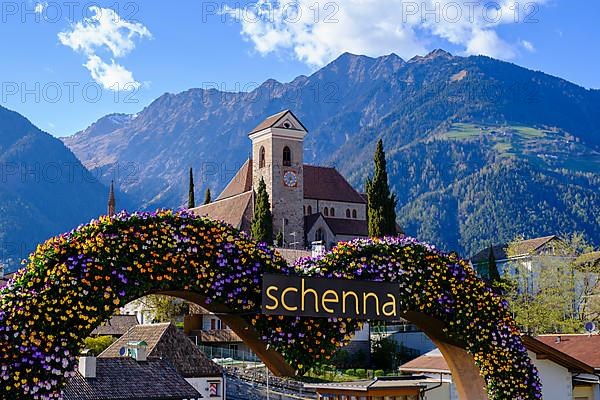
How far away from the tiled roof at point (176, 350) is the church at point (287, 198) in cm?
3602

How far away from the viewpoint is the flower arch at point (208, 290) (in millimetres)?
7508

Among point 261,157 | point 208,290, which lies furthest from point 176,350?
point 261,157

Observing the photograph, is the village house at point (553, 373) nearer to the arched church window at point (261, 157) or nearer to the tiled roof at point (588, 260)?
the tiled roof at point (588, 260)

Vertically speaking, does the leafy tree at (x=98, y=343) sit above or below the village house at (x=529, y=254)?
below

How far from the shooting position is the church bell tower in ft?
233

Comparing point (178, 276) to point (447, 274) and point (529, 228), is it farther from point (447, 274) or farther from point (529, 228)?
point (529, 228)

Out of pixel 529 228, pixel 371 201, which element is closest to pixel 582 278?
pixel 371 201

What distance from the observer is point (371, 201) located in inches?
2112

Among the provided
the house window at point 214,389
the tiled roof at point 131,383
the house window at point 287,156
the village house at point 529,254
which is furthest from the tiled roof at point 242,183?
the tiled roof at point 131,383

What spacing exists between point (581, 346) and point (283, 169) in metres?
53.2

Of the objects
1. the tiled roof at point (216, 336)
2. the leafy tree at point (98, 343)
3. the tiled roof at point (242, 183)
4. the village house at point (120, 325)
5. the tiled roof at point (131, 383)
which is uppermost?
the tiled roof at point (242, 183)

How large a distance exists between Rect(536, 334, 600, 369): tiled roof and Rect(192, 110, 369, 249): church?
47087mm

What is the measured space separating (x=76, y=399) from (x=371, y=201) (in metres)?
34.0

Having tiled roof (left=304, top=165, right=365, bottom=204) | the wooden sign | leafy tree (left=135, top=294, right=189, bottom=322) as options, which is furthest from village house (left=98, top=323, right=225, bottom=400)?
tiled roof (left=304, top=165, right=365, bottom=204)
